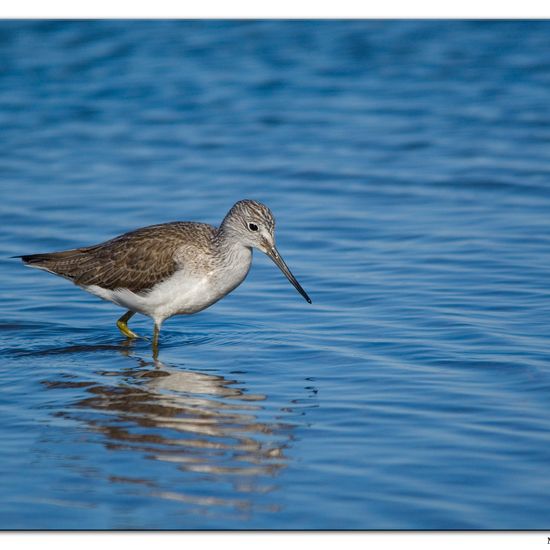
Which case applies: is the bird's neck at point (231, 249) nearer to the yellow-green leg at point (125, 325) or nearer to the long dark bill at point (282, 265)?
the long dark bill at point (282, 265)

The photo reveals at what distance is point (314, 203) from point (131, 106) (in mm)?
7080

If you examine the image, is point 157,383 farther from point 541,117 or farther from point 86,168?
point 541,117

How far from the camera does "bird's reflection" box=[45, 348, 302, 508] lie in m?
7.04

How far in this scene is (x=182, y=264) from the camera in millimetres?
10086

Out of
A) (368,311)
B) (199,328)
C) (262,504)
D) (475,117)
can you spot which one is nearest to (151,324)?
(199,328)

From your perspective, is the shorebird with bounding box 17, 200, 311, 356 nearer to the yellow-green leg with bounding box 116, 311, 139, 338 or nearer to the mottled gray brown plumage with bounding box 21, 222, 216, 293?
the mottled gray brown plumage with bounding box 21, 222, 216, 293

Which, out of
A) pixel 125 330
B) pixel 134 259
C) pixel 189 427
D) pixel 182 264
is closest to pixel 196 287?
pixel 182 264

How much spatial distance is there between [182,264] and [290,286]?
2.30 metres

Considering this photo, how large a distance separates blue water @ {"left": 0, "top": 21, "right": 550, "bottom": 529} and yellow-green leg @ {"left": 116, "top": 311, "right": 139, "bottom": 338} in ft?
0.79

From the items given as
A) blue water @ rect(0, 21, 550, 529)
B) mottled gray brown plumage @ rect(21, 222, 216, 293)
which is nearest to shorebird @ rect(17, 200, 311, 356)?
mottled gray brown plumage @ rect(21, 222, 216, 293)

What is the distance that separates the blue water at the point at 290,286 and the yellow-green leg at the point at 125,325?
241 millimetres

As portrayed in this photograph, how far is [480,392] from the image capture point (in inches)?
337

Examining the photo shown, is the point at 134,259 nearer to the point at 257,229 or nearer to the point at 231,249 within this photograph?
the point at 231,249

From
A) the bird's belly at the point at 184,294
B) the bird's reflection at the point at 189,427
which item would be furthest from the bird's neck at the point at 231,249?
the bird's reflection at the point at 189,427
